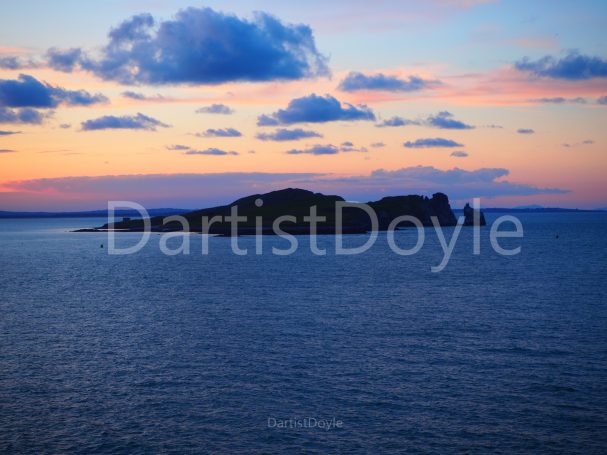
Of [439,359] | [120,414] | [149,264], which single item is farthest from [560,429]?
[149,264]

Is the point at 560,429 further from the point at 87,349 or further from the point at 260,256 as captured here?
the point at 260,256

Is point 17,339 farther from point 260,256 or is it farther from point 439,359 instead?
point 260,256

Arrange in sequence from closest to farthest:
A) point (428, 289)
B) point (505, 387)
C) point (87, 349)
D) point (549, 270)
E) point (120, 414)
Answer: point (120, 414), point (505, 387), point (87, 349), point (428, 289), point (549, 270)

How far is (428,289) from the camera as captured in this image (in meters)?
79.5

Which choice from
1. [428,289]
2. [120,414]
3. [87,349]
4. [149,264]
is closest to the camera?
[120,414]

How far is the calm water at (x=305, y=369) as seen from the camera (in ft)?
98.0

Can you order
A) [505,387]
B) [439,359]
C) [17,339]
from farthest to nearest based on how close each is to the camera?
[17,339], [439,359], [505,387]

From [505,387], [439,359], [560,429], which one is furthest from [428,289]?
[560,429]

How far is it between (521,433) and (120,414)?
2049cm

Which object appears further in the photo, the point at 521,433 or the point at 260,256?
the point at 260,256

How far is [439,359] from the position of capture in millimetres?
42094

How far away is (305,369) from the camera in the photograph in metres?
39.8

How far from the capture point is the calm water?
98.0 feet

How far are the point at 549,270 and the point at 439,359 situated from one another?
229ft
